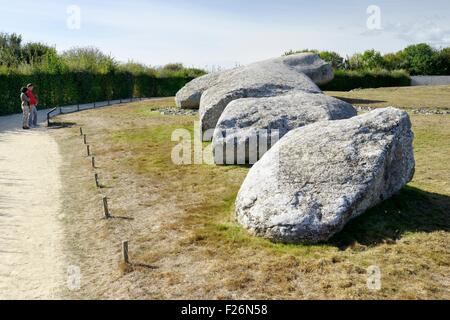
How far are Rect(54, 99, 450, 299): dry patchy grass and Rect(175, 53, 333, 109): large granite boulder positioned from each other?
13.6m

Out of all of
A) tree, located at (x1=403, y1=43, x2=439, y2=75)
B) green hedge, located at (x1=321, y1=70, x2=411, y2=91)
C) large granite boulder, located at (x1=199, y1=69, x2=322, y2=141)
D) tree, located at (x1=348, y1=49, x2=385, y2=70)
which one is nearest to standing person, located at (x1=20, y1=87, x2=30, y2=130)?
large granite boulder, located at (x1=199, y1=69, x2=322, y2=141)

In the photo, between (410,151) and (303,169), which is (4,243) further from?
(410,151)

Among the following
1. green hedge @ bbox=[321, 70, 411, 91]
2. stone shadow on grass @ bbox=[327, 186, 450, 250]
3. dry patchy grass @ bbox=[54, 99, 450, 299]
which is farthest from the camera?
green hedge @ bbox=[321, 70, 411, 91]

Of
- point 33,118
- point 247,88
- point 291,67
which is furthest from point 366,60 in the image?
point 33,118

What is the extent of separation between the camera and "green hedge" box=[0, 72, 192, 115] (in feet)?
103

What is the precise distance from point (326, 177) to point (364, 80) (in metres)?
44.2

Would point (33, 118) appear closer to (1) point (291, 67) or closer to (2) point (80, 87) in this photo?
(2) point (80, 87)

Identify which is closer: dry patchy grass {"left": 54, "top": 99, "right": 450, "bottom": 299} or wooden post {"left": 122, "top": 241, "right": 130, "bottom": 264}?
dry patchy grass {"left": 54, "top": 99, "right": 450, "bottom": 299}

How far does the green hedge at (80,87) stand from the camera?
3136 cm

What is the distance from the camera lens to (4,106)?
3067cm

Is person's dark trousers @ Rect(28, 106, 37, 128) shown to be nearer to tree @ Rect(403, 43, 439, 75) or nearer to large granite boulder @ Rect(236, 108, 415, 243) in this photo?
large granite boulder @ Rect(236, 108, 415, 243)

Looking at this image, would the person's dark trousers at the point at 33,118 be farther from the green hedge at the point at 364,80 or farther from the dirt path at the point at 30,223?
the green hedge at the point at 364,80

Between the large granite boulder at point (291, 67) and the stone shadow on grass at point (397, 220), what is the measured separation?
18.0m

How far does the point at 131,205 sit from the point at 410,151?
22.9ft
